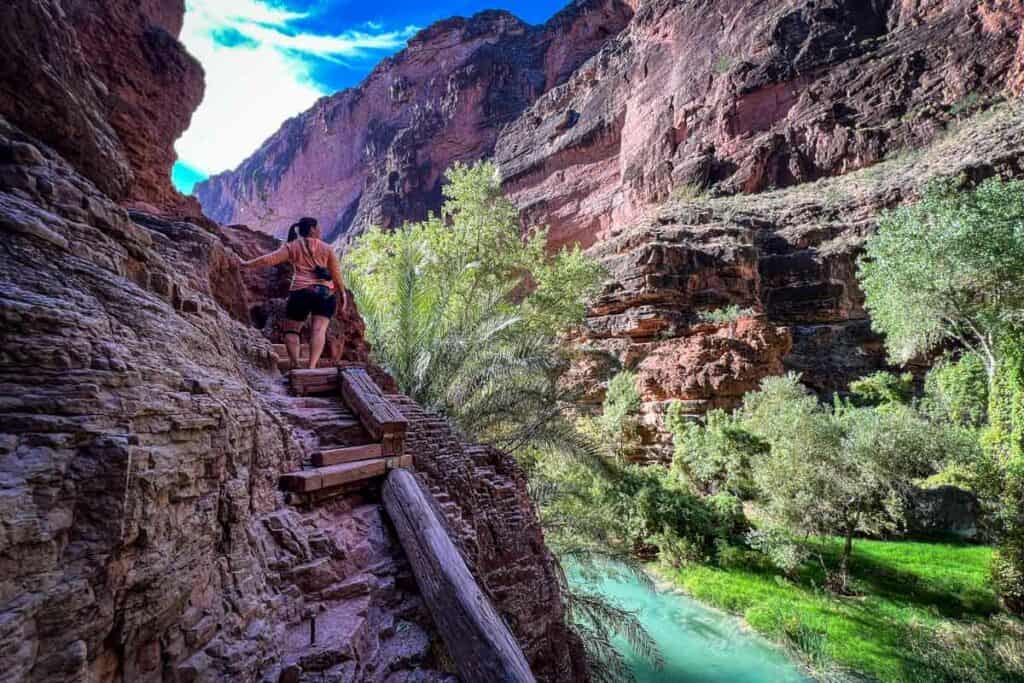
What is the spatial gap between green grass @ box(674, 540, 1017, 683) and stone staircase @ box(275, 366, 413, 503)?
8.64m

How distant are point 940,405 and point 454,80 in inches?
1780

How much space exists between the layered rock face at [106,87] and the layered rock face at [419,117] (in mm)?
36517

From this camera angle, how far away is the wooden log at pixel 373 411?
3.04m

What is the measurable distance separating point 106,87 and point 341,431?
3.81 metres

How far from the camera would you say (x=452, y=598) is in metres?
2.17

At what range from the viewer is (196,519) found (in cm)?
172

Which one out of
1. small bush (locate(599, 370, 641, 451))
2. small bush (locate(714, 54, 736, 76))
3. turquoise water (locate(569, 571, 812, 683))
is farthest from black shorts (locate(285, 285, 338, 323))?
small bush (locate(714, 54, 736, 76))

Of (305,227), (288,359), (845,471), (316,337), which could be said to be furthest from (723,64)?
(288,359)

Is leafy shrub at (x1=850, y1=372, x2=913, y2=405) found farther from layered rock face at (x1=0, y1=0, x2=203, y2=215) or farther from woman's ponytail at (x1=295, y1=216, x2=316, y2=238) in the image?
layered rock face at (x1=0, y1=0, x2=203, y2=215)

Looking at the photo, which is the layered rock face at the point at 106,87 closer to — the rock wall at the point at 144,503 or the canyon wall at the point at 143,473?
the canyon wall at the point at 143,473

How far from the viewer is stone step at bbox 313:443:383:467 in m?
2.70

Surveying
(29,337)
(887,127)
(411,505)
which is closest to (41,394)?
(29,337)

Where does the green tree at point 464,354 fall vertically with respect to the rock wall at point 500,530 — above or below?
above

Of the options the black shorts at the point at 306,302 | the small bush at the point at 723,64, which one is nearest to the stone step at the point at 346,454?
the black shorts at the point at 306,302
